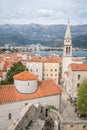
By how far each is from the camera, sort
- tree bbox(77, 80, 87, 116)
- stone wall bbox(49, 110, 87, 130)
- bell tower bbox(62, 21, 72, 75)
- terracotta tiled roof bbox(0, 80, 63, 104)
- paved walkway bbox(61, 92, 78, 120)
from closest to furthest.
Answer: stone wall bbox(49, 110, 87, 130) < terracotta tiled roof bbox(0, 80, 63, 104) < tree bbox(77, 80, 87, 116) < paved walkway bbox(61, 92, 78, 120) < bell tower bbox(62, 21, 72, 75)

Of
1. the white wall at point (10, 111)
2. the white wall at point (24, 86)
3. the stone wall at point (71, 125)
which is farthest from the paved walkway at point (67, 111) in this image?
the white wall at point (24, 86)

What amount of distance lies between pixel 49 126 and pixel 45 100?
700 centimetres

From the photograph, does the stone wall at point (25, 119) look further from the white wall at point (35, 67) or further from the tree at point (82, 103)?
the white wall at point (35, 67)

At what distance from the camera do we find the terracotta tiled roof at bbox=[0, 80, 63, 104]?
3700 centimetres

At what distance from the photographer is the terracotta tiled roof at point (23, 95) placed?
37.0 metres

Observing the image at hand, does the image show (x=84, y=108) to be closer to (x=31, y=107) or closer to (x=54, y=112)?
(x=54, y=112)

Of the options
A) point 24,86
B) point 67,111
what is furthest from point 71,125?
point 67,111

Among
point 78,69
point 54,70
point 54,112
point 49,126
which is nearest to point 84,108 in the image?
point 54,112

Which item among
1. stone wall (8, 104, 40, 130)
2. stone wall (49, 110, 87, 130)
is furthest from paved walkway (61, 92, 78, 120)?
stone wall (8, 104, 40, 130)

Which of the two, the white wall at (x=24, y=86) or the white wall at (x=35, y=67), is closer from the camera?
the white wall at (x=24, y=86)

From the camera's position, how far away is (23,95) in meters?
38.8

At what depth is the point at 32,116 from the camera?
3084 centimetres

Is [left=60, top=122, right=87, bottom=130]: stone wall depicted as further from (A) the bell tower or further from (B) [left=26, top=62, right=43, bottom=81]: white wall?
(B) [left=26, top=62, right=43, bottom=81]: white wall

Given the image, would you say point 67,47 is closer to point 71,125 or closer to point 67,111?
point 67,111
